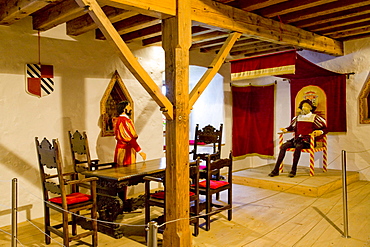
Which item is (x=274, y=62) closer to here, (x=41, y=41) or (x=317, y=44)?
(x=317, y=44)

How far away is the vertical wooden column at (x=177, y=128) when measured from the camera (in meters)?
3.33

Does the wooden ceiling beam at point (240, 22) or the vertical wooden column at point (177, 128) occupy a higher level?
the wooden ceiling beam at point (240, 22)

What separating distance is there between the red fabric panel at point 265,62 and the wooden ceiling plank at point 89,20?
89.2 inches

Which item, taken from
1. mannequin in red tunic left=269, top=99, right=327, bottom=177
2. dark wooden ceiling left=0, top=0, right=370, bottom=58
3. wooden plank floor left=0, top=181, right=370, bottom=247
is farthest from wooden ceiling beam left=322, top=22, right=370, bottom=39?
wooden plank floor left=0, top=181, right=370, bottom=247

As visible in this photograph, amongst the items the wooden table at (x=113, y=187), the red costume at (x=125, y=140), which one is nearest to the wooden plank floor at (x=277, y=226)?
the wooden table at (x=113, y=187)

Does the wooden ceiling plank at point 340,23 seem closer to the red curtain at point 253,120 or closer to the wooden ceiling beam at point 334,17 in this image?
the wooden ceiling beam at point 334,17

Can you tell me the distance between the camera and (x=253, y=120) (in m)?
7.93

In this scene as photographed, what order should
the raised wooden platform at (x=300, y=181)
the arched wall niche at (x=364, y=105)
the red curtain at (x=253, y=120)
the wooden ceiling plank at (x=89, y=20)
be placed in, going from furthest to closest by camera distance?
the red curtain at (x=253, y=120) < the arched wall niche at (x=364, y=105) < the raised wooden platform at (x=300, y=181) < the wooden ceiling plank at (x=89, y=20)

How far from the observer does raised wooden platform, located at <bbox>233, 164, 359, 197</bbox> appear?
546cm

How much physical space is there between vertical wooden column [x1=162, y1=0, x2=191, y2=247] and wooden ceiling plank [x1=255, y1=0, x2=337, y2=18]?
1.52m

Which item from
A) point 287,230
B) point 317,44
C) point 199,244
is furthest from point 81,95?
point 317,44

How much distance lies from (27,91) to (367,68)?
5.71 m

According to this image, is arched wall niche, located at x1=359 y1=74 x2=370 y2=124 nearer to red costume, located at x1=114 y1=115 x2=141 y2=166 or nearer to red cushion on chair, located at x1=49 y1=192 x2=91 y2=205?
red costume, located at x1=114 y1=115 x2=141 y2=166

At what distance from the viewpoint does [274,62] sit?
5266 mm
